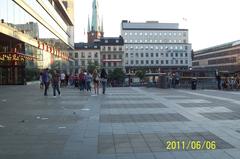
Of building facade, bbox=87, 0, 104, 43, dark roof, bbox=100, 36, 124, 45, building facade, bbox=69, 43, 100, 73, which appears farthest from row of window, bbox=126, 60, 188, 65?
building facade, bbox=87, 0, 104, 43

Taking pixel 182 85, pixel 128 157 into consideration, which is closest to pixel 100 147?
pixel 128 157

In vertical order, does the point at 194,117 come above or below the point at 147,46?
below

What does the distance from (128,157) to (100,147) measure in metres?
1.03

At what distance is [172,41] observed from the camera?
157875 millimetres

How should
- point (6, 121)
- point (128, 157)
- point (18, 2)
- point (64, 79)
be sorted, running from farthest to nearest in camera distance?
point (64, 79) → point (18, 2) → point (6, 121) → point (128, 157)

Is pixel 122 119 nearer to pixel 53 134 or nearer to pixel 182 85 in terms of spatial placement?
pixel 53 134

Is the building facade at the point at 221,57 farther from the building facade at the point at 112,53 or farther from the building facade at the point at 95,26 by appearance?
the building facade at the point at 95,26

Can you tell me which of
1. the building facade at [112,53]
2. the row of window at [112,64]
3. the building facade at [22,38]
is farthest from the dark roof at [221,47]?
the building facade at [22,38]
